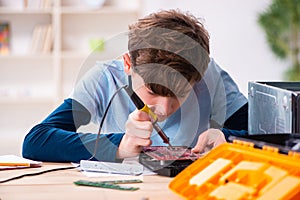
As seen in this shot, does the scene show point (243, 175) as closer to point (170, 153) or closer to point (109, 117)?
point (170, 153)

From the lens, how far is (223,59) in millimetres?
4840

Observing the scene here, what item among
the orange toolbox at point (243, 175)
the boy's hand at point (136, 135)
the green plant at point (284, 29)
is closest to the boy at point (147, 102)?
the boy's hand at point (136, 135)

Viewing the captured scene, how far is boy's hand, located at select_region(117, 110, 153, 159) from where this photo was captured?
5.10ft

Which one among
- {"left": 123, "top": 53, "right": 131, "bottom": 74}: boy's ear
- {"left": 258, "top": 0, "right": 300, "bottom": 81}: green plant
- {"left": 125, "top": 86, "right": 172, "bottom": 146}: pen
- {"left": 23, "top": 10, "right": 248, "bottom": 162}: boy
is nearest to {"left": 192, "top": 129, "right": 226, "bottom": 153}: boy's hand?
{"left": 23, "top": 10, "right": 248, "bottom": 162}: boy

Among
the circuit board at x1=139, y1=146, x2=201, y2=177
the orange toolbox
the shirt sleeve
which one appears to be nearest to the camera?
the orange toolbox

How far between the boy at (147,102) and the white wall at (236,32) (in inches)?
115

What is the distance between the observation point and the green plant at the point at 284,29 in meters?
4.72

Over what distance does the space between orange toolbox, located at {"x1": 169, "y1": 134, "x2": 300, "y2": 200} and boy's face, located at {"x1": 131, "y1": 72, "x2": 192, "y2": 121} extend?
440 millimetres

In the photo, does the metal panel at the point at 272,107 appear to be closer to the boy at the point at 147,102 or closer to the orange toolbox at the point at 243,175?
the boy at the point at 147,102

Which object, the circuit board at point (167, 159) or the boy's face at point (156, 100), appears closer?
the circuit board at point (167, 159)

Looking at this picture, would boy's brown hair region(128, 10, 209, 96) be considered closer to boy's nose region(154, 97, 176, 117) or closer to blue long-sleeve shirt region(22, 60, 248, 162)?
boy's nose region(154, 97, 176, 117)

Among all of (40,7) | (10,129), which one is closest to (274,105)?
(40,7)

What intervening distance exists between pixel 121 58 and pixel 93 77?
10cm

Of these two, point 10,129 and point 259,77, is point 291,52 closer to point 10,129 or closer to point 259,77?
point 259,77
